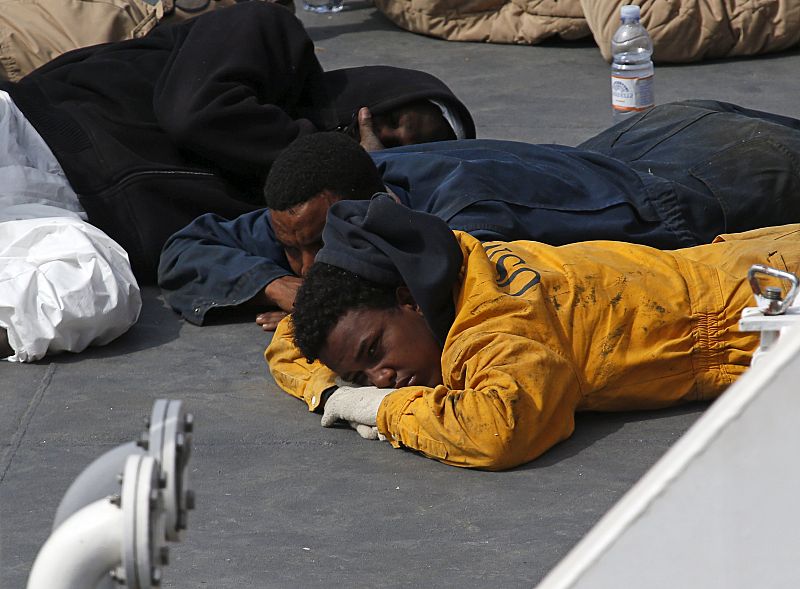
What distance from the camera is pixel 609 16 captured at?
577 cm

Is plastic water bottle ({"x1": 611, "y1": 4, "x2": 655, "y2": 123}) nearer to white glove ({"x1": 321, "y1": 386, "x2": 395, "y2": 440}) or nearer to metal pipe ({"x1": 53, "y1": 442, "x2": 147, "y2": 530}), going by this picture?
white glove ({"x1": 321, "y1": 386, "x2": 395, "y2": 440})

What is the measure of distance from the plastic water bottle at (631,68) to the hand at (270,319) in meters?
1.90

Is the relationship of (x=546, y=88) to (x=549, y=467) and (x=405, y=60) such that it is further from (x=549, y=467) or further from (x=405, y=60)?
(x=549, y=467)

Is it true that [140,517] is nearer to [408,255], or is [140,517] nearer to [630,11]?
[408,255]

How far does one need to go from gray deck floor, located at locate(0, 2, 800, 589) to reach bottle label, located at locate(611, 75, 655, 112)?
1.95 metres

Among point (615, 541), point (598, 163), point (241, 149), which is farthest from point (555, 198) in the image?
point (615, 541)

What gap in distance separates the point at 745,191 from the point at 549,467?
1310mm

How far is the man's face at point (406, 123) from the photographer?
431 cm

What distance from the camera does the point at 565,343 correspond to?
2.68 metres

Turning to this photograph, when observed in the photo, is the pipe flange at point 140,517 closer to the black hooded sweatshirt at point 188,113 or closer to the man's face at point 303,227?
the man's face at point 303,227

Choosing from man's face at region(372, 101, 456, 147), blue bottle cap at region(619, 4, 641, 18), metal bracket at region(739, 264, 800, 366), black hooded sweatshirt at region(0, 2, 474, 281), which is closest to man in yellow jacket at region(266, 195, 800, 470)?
metal bracket at region(739, 264, 800, 366)

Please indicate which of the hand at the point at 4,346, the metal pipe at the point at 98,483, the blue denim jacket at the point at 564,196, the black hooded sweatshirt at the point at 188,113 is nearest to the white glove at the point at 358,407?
the blue denim jacket at the point at 564,196

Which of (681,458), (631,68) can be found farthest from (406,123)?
(681,458)

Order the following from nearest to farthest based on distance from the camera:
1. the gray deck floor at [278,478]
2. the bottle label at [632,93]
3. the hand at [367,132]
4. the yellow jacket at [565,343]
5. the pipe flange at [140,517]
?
the pipe flange at [140,517]
the gray deck floor at [278,478]
the yellow jacket at [565,343]
the hand at [367,132]
the bottle label at [632,93]
